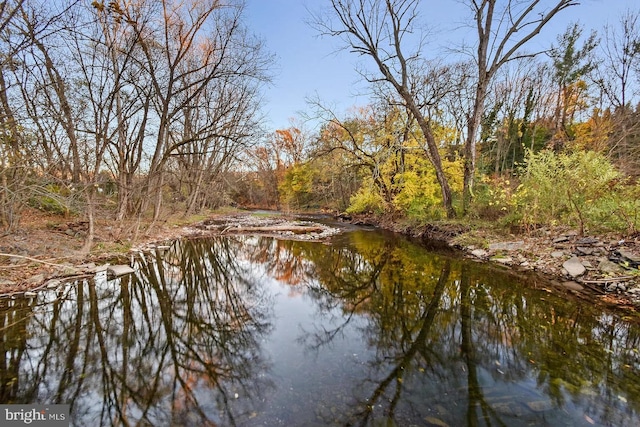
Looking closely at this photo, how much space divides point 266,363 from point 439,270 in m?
5.39

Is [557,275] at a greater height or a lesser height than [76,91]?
lesser

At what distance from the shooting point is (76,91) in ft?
30.3

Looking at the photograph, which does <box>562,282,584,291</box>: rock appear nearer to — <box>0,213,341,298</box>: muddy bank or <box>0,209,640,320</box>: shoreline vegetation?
<box>0,209,640,320</box>: shoreline vegetation

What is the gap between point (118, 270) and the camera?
6.78m

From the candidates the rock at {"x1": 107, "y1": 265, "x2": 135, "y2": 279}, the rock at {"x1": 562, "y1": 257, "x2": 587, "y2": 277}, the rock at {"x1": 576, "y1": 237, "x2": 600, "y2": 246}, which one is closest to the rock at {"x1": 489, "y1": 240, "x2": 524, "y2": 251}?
the rock at {"x1": 576, "y1": 237, "x2": 600, "y2": 246}

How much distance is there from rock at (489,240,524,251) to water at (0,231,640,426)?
6.78ft

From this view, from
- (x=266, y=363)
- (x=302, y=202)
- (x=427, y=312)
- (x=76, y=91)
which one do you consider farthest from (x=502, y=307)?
(x=302, y=202)

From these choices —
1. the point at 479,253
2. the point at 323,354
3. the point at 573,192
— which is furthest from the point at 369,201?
the point at 323,354

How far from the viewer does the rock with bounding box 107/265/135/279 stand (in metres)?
6.63

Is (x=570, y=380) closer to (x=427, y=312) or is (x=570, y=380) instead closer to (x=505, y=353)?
(x=505, y=353)

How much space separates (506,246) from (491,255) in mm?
568

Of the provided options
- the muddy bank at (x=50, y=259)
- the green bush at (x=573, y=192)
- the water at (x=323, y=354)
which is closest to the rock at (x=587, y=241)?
the green bush at (x=573, y=192)

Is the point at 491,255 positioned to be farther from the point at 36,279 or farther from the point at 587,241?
the point at 36,279

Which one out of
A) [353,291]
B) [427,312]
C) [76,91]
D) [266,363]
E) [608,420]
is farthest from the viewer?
[76,91]
